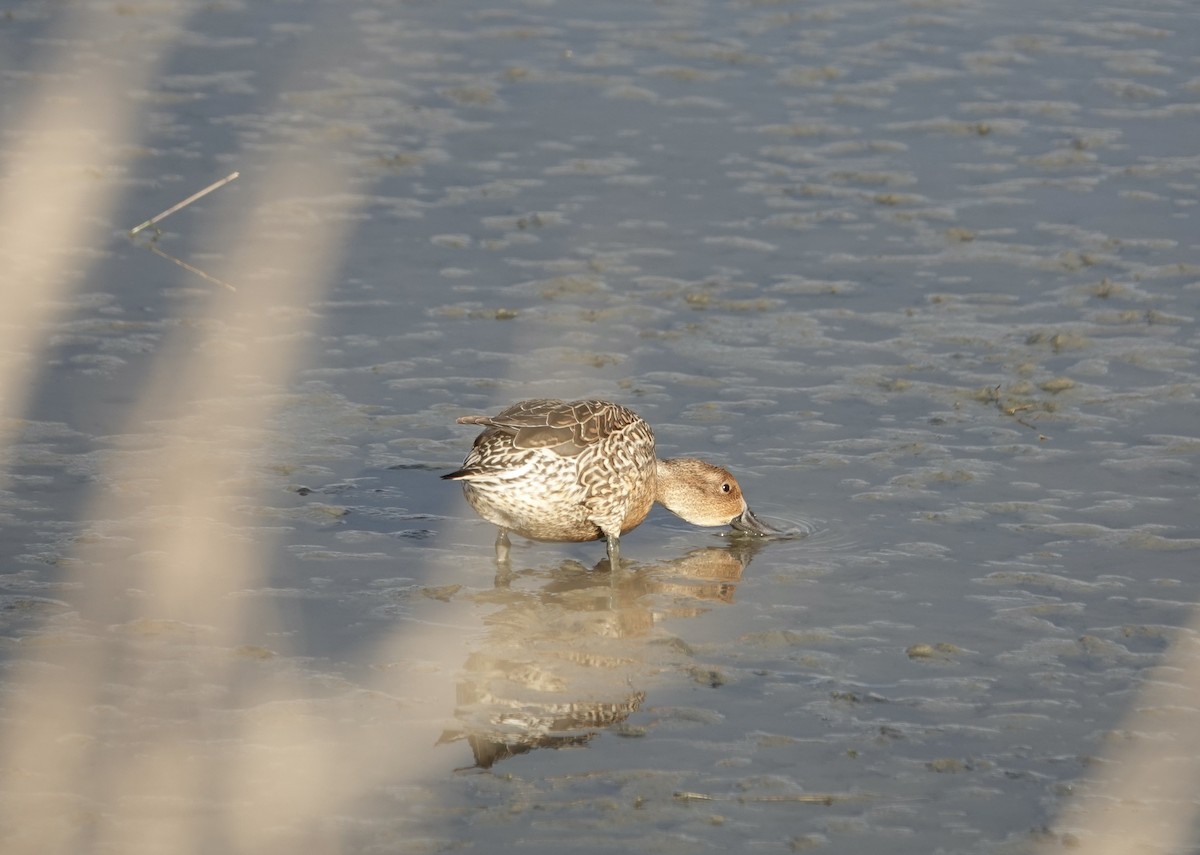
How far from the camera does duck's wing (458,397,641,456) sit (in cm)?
907

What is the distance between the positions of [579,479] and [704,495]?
2.75 feet

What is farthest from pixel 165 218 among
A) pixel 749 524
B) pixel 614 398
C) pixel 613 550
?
pixel 749 524

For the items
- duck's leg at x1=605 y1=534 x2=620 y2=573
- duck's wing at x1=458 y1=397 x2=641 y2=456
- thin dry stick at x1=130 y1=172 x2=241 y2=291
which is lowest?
duck's leg at x1=605 y1=534 x2=620 y2=573

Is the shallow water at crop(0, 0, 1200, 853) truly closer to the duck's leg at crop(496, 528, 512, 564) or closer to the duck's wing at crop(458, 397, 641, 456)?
the duck's leg at crop(496, 528, 512, 564)

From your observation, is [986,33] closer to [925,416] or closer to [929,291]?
[929,291]

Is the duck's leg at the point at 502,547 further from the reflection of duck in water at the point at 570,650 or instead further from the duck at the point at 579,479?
the reflection of duck in water at the point at 570,650

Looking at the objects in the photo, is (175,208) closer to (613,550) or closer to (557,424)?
(557,424)

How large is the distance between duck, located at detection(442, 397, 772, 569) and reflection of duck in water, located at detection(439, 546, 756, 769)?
24cm

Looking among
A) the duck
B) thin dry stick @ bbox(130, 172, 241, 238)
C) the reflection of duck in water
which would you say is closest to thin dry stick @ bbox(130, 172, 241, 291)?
thin dry stick @ bbox(130, 172, 241, 238)

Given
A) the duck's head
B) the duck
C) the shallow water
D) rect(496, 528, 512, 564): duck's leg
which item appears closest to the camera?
the shallow water

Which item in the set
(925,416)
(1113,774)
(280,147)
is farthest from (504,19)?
(1113,774)

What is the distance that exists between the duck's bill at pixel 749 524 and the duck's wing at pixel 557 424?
0.77 m

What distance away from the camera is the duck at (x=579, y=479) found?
900 centimetres

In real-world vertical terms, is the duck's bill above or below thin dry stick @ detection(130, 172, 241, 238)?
below
